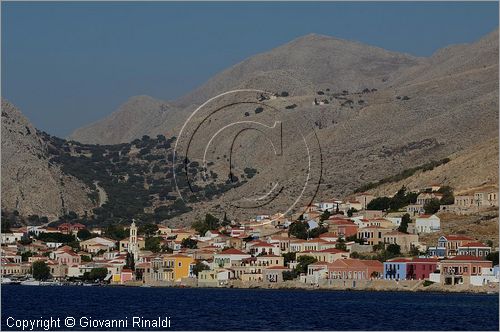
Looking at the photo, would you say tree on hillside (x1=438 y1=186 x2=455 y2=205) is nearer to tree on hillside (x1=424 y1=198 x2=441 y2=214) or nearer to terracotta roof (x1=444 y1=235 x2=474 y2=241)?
tree on hillside (x1=424 y1=198 x2=441 y2=214)

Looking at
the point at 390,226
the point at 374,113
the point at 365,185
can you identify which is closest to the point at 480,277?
the point at 390,226

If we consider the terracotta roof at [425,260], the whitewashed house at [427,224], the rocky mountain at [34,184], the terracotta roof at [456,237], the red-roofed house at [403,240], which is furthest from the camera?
the rocky mountain at [34,184]

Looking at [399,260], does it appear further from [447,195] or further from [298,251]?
[447,195]

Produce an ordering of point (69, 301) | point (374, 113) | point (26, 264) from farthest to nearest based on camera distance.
→ point (374, 113)
point (26, 264)
point (69, 301)

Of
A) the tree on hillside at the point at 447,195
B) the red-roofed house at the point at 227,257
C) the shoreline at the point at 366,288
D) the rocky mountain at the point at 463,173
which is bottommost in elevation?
the shoreline at the point at 366,288

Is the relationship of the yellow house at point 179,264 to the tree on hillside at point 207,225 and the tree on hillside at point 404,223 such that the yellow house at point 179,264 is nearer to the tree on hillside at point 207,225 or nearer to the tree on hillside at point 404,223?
the tree on hillside at point 404,223

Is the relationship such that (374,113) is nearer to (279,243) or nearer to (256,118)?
(256,118)

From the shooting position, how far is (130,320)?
61438mm

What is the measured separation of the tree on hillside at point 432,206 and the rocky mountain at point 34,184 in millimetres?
57121

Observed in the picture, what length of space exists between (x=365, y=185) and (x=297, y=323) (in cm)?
8442

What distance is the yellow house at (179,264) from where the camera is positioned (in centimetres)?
10881

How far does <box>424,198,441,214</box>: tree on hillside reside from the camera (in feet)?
378

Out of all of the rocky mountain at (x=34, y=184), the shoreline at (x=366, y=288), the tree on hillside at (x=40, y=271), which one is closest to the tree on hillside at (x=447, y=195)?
the shoreline at (x=366, y=288)

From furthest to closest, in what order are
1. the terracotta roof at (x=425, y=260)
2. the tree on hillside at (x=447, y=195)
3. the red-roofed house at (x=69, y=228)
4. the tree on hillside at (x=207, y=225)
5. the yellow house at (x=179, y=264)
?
the red-roofed house at (x=69, y=228), the tree on hillside at (x=207, y=225), the tree on hillside at (x=447, y=195), the yellow house at (x=179, y=264), the terracotta roof at (x=425, y=260)
